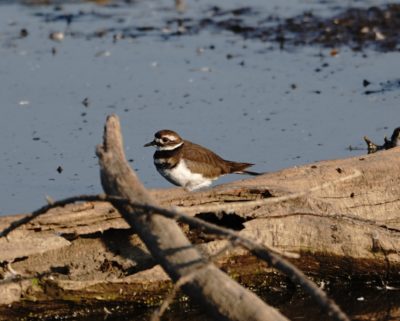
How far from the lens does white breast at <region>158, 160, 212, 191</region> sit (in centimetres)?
721

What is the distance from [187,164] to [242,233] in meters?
1.42

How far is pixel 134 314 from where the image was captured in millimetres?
5934

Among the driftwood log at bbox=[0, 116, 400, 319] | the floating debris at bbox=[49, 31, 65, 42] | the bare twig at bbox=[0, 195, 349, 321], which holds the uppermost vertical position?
the floating debris at bbox=[49, 31, 65, 42]

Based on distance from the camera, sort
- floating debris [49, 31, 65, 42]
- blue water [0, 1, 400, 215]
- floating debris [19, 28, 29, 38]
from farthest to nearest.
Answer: floating debris [19, 28, 29, 38], floating debris [49, 31, 65, 42], blue water [0, 1, 400, 215]

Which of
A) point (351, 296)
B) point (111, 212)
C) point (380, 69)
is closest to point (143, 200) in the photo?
point (111, 212)

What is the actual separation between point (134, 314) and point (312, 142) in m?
3.62

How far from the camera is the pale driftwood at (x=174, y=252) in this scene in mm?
4398

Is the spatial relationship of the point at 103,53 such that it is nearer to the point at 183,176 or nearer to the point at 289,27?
the point at 289,27

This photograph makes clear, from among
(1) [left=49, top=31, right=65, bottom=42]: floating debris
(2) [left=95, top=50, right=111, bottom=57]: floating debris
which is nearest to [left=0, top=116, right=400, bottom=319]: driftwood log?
(2) [left=95, top=50, right=111, bottom=57]: floating debris

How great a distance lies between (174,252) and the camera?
4.62 m

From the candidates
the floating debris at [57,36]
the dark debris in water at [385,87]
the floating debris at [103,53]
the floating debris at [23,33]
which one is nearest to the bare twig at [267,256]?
the dark debris in water at [385,87]

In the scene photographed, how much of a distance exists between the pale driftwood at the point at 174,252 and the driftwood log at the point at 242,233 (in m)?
0.74

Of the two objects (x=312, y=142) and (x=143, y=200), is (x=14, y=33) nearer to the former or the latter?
(x=312, y=142)

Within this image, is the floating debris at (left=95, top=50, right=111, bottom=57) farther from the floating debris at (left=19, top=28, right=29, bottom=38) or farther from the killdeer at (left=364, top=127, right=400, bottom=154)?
the killdeer at (left=364, top=127, right=400, bottom=154)
